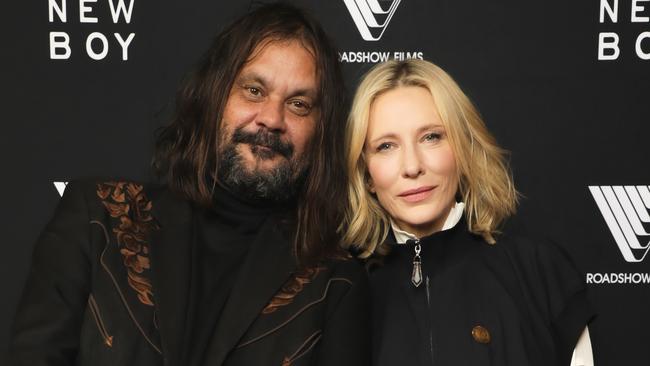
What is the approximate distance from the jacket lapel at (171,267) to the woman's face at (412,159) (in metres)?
0.49

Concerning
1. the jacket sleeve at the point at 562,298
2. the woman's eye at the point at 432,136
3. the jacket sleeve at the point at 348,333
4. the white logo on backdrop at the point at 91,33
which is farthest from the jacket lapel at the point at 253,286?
the white logo on backdrop at the point at 91,33

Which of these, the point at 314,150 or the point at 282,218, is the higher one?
the point at 314,150

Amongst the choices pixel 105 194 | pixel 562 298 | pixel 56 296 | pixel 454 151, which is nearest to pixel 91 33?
pixel 105 194

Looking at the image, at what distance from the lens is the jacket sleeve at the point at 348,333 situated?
1.76 meters

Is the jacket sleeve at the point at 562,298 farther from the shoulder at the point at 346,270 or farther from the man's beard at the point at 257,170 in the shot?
the man's beard at the point at 257,170

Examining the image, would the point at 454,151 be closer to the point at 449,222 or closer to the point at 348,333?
the point at 449,222

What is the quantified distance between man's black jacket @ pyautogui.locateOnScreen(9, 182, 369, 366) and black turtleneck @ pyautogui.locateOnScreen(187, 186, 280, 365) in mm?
23

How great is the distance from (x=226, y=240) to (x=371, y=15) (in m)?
0.85

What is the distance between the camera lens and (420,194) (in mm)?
1976

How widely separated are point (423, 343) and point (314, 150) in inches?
20.5

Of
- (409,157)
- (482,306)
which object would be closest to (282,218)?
(409,157)

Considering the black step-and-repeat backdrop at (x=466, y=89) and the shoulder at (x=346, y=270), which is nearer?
the shoulder at (x=346, y=270)

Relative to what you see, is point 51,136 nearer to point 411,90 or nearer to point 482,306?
point 411,90

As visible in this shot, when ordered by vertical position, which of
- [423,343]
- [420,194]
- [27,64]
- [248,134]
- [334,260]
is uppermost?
[27,64]
